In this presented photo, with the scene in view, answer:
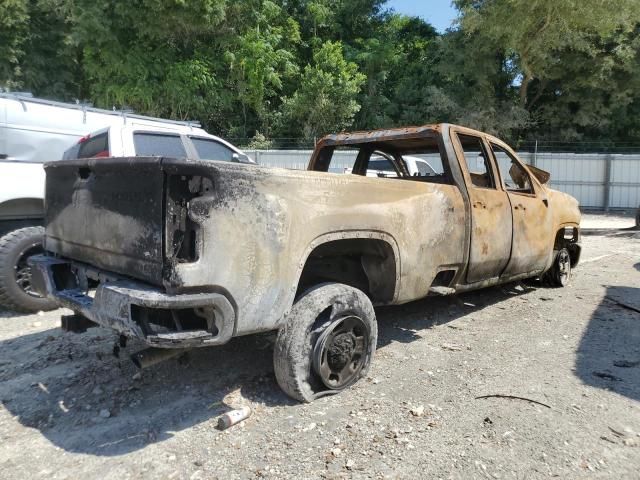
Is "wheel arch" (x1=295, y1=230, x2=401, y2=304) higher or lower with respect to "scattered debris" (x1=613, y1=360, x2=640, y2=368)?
higher

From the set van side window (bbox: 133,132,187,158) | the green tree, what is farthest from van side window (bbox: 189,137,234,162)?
the green tree

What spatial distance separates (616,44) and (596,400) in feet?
73.5

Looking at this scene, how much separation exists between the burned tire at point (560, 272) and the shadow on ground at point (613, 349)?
64cm

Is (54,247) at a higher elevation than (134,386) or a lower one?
higher

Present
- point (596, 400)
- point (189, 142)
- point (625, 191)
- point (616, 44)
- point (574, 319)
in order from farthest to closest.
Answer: point (616, 44) → point (625, 191) → point (189, 142) → point (574, 319) → point (596, 400)

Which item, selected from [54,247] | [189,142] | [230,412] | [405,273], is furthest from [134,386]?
[189,142]

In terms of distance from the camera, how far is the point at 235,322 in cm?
248

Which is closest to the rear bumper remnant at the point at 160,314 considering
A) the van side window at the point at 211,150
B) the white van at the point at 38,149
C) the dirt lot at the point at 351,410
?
the dirt lot at the point at 351,410

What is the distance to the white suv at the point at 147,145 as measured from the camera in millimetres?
5590

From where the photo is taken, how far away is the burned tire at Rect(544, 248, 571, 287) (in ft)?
19.7

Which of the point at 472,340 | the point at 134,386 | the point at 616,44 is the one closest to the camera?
the point at 134,386

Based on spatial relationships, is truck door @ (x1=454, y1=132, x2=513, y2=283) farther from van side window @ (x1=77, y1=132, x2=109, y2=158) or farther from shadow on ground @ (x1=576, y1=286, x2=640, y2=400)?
van side window @ (x1=77, y1=132, x2=109, y2=158)

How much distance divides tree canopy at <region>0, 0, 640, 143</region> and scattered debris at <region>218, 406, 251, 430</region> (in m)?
19.4

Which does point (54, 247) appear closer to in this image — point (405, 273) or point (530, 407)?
point (405, 273)
